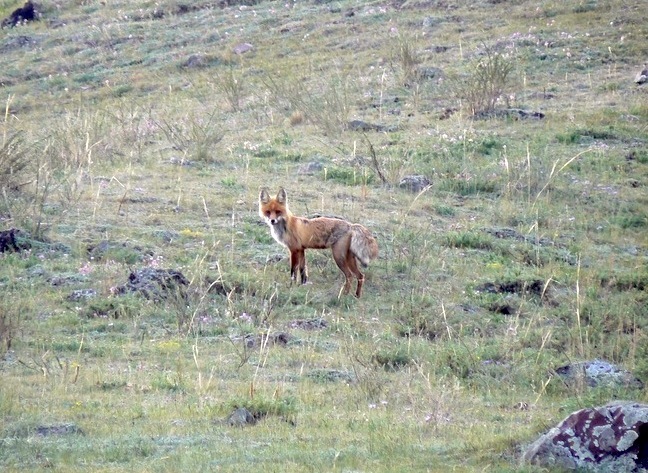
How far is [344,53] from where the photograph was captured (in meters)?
25.4

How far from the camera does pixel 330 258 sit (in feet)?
42.9

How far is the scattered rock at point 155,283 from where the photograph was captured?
434 inches

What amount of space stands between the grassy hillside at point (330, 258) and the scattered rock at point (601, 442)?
0.84 feet

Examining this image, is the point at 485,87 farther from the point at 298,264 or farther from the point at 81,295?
the point at 81,295

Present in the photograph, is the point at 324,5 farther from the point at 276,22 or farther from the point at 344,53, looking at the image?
the point at 344,53

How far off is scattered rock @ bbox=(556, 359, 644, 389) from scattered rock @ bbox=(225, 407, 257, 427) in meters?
2.85

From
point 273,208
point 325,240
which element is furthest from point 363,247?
point 273,208

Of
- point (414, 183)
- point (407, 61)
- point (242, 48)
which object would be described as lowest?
point (414, 183)

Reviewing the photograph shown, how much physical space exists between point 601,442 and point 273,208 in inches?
266

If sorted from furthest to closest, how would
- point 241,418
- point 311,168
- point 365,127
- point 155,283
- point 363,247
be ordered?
1. point 365,127
2. point 311,168
3. point 363,247
4. point 155,283
5. point 241,418

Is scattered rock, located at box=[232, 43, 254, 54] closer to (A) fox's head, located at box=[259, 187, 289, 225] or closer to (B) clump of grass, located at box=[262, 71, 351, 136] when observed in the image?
(B) clump of grass, located at box=[262, 71, 351, 136]

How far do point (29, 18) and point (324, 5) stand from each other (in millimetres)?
10506

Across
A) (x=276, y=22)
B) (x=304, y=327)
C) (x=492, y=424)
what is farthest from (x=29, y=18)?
(x=492, y=424)

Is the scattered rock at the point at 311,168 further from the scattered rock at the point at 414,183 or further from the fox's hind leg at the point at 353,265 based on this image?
the fox's hind leg at the point at 353,265
